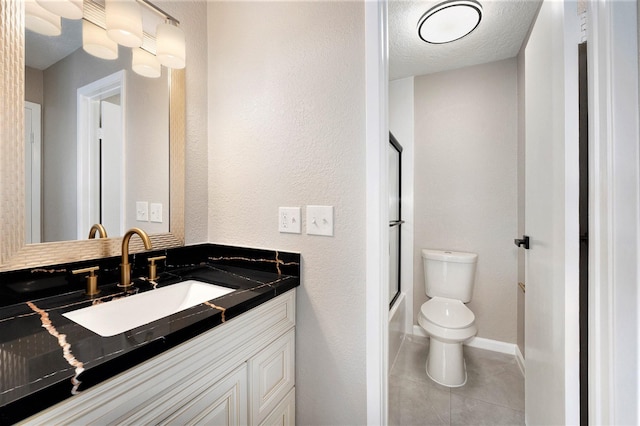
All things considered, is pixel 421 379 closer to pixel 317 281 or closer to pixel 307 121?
pixel 317 281

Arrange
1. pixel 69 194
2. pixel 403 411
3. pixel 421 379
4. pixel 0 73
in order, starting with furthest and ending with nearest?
1. pixel 421 379
2. pixel 403 411
3. pixel 69 194
4. pixel 0 73

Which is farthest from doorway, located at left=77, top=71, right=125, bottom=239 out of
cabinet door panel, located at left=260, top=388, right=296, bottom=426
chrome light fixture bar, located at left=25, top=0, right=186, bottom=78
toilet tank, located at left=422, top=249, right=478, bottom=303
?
toilet tank, located at left=422, top=249, right=478, bottom=303

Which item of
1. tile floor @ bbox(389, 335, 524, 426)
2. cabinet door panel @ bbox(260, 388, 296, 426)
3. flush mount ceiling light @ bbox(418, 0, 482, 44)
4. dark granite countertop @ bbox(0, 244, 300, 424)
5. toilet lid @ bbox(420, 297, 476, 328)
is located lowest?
tile floor @ bbox(389, 335, 524, 426)

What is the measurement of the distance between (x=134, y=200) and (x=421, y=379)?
2025 mm

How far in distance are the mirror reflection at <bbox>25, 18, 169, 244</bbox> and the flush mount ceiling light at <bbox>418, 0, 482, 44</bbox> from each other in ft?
5.15

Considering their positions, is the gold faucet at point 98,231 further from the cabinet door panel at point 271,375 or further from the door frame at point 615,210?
the door frame at point 615,210

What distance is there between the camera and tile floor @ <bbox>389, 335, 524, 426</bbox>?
148cm

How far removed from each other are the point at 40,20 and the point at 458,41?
2273 millimetres

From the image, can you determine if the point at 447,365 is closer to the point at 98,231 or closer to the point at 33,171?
the point at 98,231

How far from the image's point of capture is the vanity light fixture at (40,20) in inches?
33.1

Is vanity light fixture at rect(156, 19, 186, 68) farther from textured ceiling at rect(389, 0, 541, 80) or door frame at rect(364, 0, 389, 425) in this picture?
textured ceiling at rect(389, 0, 541, 80)

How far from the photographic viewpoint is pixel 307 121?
3.72ft

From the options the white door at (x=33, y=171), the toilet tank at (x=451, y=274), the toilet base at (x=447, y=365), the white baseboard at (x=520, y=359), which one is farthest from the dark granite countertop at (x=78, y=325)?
the white baseboard at (x=520, y=359)

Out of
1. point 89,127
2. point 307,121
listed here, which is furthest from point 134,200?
point 307,121
